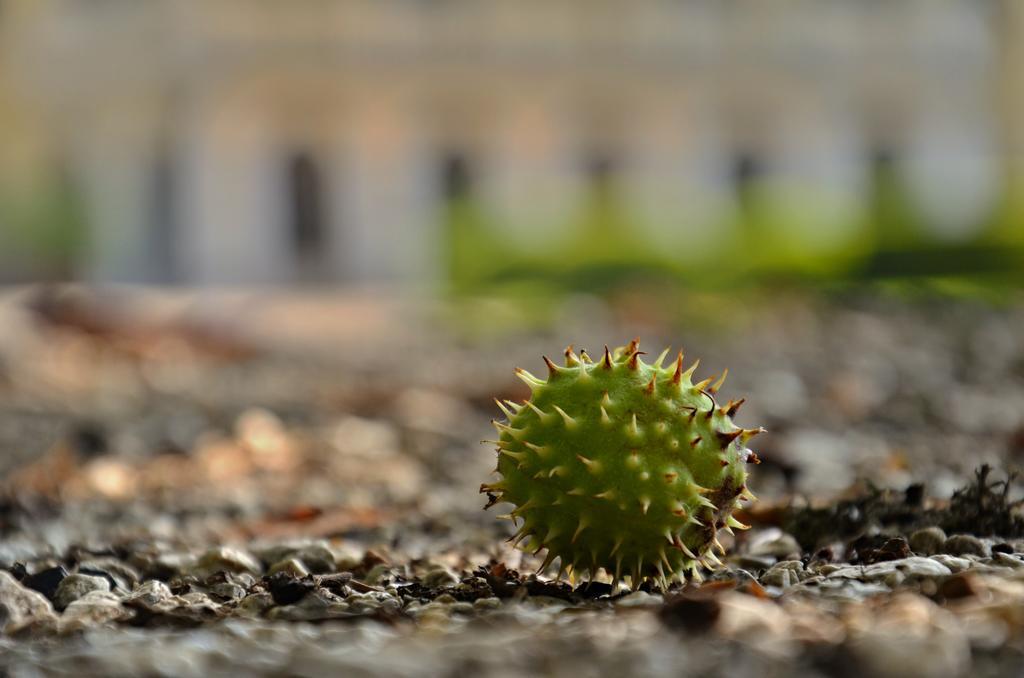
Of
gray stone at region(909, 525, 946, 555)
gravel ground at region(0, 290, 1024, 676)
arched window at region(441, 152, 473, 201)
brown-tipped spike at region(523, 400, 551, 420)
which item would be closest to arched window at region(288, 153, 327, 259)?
arched window at region(441, 152, 473, 201)

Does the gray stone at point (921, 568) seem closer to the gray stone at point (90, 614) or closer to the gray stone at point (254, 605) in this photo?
the gray stone at point (254, 605)

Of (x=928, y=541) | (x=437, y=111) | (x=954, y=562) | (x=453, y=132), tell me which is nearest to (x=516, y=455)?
(x=954, y=562)

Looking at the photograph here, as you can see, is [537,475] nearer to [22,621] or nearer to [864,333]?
[22,621]

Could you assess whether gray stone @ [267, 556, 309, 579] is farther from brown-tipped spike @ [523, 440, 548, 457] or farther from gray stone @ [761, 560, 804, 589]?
gray stone @ [761, 560, 804, 589]

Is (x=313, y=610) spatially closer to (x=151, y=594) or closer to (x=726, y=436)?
(x=151, y=594)

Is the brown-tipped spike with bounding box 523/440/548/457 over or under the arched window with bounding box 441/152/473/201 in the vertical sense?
under

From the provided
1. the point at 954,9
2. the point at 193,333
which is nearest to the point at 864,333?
the point at 193,333

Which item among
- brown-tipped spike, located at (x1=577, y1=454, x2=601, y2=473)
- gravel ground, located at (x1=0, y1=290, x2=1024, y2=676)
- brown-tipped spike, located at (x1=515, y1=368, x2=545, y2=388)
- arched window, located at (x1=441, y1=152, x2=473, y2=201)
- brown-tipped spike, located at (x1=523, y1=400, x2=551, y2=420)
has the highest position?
arched window, located at (x1=441, y1=152, x2=473, y2=201)
